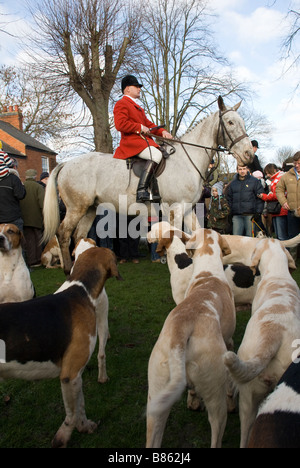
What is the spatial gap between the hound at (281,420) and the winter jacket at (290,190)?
643cm

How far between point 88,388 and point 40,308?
3.78 ft

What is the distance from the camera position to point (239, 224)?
8297 millimetres

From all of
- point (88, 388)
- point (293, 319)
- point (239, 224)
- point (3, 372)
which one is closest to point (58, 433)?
point (3, 372)

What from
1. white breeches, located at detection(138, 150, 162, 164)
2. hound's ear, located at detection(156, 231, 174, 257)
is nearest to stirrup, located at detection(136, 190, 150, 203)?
white breeches, located at detection(138, 150, 162, 164)

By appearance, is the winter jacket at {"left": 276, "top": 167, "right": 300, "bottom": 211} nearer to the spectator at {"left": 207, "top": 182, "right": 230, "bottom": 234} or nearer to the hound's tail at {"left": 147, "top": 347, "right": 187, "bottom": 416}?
the spectator at {"left": 207, "top": 182, "right": 230, "bottom": 234}

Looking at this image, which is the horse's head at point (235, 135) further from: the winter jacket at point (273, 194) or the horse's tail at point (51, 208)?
the horse's tail at point (51, 208)

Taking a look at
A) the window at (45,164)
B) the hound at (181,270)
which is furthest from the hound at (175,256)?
the window at (45,164)

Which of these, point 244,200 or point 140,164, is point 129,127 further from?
point 244,200

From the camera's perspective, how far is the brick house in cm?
3192

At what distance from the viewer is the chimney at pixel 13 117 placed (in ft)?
112

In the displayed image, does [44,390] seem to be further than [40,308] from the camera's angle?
Yes

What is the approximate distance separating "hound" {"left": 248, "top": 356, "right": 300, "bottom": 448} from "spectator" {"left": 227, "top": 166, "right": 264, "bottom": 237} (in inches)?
269

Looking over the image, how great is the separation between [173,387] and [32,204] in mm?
7762

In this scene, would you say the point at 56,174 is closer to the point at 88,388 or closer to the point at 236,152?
the point at 236,152
